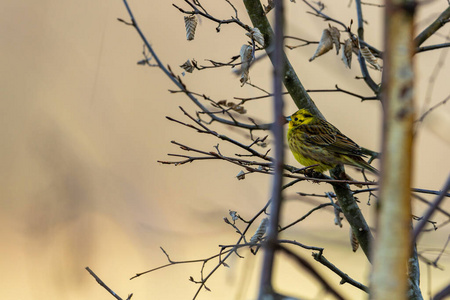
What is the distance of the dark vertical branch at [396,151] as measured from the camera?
1.07 feet

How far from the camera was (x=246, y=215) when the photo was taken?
2158 millimetres

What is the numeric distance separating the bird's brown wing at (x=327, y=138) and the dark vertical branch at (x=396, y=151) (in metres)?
2.49

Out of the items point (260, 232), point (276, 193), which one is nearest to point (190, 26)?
point (260, 232)

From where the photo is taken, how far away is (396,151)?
0.33 metres

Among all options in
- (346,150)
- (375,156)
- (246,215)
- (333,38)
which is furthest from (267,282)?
(346,150)

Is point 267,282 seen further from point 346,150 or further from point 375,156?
point 346,150

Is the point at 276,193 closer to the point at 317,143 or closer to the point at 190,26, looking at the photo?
the point at 190,26

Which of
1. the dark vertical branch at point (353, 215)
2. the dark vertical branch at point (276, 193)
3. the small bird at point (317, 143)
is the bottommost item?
the dark vertical branch at point (276, 193)

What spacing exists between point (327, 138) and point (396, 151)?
8.66 feet

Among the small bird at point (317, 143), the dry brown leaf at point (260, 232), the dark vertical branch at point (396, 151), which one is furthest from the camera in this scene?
the small bird at point (317, 143)

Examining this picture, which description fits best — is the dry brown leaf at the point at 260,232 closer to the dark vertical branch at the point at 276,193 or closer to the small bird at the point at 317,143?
the dark vertical branch at the point at 276,193

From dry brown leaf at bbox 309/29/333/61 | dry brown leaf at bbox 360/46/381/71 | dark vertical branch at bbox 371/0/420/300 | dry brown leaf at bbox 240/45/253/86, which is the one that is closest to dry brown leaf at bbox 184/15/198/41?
dry brown leaf at bbox 240/45/253/86

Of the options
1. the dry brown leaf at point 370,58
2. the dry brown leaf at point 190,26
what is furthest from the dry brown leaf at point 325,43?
the dry brown leaf at point 190,26

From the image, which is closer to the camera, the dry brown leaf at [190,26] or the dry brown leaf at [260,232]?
the dry brown leaf at [260,232]
